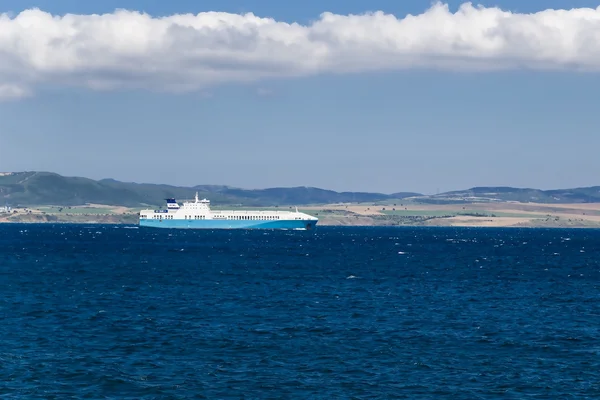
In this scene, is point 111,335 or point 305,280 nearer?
point 111,335

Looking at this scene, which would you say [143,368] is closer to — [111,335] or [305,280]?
[111,335]

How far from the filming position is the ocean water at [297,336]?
160 ft

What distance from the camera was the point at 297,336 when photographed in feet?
213

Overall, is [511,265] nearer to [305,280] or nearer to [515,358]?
[305,280]

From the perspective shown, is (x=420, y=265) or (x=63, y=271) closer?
(x=63, y=271)

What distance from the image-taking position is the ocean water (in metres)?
48.9

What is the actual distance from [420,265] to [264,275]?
36334 millimetres

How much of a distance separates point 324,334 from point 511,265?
91.3 metres

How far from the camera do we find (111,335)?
210 feet

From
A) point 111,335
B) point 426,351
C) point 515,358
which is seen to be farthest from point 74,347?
point 515,358

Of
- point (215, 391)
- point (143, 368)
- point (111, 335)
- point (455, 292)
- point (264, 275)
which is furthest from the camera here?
point (264, 275)

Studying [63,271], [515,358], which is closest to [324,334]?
[515,358]

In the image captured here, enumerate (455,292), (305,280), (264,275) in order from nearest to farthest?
1. (455,292)
2. (305,280)
3. (264,275)

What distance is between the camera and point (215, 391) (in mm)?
47375
